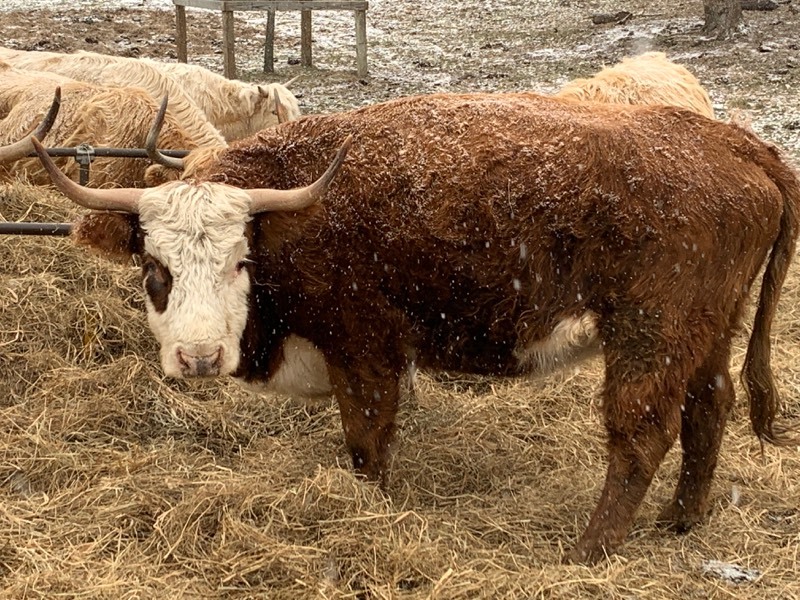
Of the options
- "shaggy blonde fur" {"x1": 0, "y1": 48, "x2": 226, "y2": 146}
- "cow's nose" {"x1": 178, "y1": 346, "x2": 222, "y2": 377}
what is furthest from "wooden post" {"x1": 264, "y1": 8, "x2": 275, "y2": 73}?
"cow's nose" {"x1": 178, "y1": 346, "x2": 222, "y2": 377}

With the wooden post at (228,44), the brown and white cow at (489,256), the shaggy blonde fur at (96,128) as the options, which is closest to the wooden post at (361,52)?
the wooden post at (228,44)

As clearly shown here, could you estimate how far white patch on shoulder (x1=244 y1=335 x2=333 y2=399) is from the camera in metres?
4.23

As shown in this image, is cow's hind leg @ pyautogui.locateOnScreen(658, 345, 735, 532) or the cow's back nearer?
the cow's back

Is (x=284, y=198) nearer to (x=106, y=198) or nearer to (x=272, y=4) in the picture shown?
(x=106, y=198)

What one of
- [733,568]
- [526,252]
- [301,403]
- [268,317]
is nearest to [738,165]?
[526,252]

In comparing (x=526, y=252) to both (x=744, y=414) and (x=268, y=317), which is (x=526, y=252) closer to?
(x=268, y=317)

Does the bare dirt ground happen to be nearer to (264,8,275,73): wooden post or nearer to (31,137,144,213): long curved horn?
(31,137,144,213): long curved horn

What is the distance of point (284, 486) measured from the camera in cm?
418

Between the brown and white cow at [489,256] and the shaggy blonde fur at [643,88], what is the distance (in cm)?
286

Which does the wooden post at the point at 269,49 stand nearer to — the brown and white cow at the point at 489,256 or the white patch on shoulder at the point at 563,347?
the brown and white cow at the point at 489,256

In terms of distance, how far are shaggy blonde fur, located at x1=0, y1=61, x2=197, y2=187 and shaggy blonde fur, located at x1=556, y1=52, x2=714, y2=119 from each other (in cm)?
281

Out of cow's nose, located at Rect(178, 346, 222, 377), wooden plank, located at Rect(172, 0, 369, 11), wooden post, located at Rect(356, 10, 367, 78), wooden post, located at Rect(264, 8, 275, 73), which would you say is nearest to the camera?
cow's nose, located at Rect(178, 346, 222, 377)

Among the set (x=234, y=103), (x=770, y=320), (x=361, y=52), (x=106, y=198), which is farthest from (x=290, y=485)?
(x=361, y=52)

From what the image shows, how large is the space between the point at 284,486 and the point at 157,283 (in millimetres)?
1037
